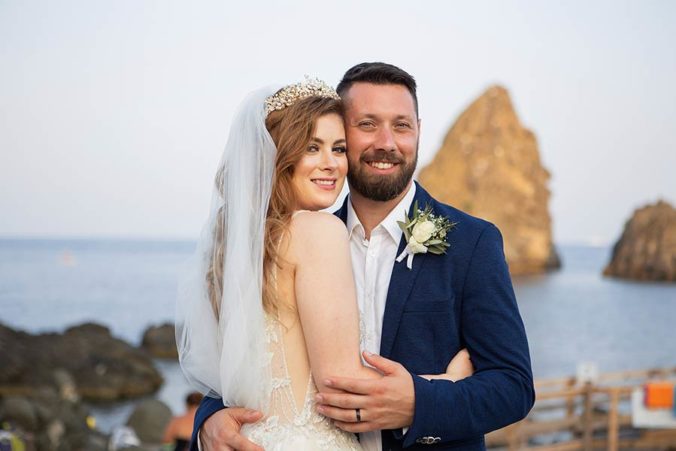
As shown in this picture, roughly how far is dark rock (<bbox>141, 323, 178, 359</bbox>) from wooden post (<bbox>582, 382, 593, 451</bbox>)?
21.9 metres

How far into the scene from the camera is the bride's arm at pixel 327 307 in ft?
8.96

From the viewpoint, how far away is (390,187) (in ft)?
10.7

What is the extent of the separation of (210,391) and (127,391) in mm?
21584

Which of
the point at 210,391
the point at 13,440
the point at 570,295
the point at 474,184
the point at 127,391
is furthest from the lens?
the point at 474,184

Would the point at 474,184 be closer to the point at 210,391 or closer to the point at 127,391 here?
the point at 127,391

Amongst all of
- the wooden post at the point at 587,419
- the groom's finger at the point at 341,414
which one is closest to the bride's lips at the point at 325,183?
the groom's finger at the point at 341,414

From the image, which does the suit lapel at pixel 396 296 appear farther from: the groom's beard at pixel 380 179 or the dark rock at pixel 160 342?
the dark rock at pixel 160 342

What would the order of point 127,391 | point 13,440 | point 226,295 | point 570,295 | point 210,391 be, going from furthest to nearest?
point 570,295 < point 127,391 < point 13,440 < point 210,391 < point 226,295

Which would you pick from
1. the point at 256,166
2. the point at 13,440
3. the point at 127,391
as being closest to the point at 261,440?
the point at 256,166

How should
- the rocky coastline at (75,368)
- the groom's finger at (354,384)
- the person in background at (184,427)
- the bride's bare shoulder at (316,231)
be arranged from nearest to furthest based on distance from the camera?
1. the groom's finger at (354,384)
2. the bride's bare shoulder at (316,231)
3. the person in background at (184,427)
4. the rocky coastline at (75,368)

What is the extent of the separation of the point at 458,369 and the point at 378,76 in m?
1.18

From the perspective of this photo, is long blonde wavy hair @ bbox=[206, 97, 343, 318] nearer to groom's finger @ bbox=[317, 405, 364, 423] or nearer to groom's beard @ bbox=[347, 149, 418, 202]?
groom's beard @ bbox=[347, 149, 418, 202]

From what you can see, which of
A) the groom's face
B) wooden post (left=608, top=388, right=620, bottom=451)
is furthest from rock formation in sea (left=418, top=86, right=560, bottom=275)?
the groom's face

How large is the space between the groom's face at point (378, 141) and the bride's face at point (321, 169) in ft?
0.43
